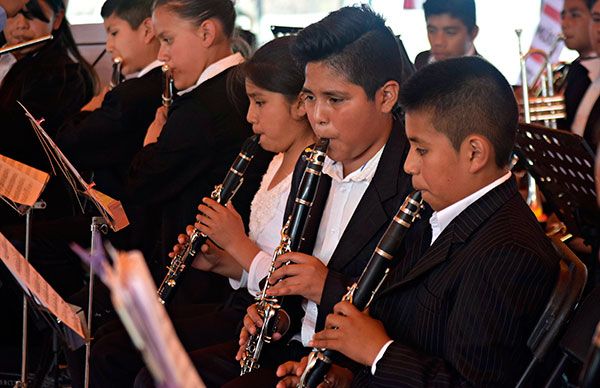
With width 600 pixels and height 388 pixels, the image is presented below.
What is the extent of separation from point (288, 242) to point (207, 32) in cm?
131

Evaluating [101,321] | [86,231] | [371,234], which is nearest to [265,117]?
[371,234]

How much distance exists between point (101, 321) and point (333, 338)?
1.55 meters

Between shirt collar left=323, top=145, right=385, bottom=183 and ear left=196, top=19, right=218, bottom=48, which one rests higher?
ear left=196, top=19, right=218, bottom=48

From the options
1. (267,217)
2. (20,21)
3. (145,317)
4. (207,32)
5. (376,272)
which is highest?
(145,317)

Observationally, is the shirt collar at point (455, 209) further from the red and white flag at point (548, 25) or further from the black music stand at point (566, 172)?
the red and white flag at point (548, 25)

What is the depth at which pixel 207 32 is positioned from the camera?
3.33 m

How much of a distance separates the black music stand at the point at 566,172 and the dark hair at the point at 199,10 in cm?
123

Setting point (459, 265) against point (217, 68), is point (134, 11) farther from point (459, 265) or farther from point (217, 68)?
point (459, 265)

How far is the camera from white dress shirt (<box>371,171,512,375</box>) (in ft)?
5.99

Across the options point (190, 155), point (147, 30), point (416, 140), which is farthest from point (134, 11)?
point (416, 140)

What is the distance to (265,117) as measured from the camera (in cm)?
266

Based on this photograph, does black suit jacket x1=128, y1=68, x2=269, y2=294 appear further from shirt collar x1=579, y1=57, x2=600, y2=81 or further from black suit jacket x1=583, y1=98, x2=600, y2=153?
shirt collar x1=579, y1=57, x2=600, y2=81

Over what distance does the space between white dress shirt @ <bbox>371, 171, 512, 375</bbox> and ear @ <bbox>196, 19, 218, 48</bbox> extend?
162 cm

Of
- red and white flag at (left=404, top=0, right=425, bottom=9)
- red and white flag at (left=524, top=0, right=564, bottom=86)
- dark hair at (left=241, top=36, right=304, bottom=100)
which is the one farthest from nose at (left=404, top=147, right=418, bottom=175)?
red and white flag at (left=404, top=0, right=425, bottom=9)
